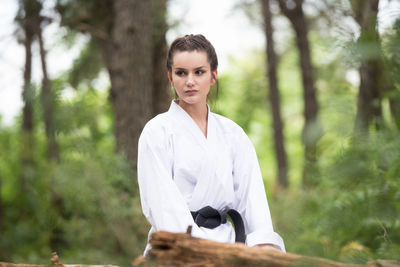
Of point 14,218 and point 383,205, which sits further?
point 14,218

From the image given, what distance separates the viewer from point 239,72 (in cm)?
2391

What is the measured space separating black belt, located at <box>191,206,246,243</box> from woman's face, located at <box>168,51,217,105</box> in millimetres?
642

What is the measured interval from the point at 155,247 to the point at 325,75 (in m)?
10.2

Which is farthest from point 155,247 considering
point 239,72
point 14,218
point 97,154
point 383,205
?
point 239,72

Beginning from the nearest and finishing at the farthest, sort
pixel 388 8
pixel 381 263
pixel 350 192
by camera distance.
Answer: pixel 381 263, pixel 388 8, pixel 350 192

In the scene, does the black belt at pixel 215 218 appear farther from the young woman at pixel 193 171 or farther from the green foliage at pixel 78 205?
the green foliage at pixel 78 205

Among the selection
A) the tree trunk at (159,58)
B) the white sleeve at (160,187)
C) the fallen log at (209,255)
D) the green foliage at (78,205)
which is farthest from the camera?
the tree trunk at (159,58)

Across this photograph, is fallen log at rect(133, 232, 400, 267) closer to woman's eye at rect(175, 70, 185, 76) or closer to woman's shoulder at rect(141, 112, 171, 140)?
woman's shoulder at rect(141, 112, 171, 140)

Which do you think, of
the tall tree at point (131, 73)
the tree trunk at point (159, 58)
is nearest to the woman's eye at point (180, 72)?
the tall tree at point (131, 73)

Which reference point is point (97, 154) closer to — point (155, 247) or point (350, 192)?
point (350, 192)

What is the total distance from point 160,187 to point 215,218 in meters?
0.39

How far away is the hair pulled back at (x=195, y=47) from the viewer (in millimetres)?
2631

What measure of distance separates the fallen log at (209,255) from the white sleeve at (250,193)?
2.06ft

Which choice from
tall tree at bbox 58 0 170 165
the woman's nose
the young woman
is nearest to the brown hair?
the young woman
